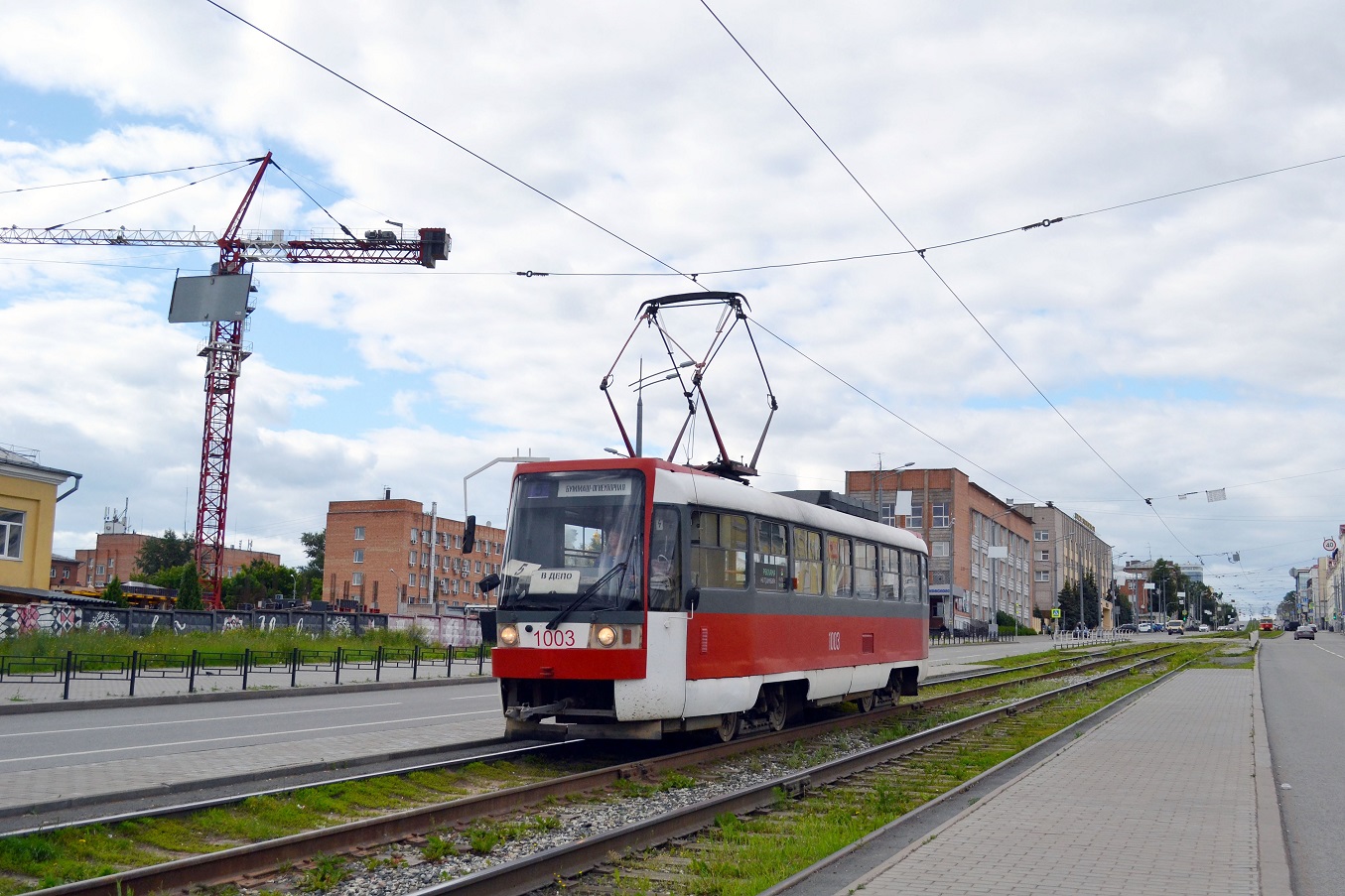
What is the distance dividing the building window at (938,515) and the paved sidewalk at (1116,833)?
75840 mm

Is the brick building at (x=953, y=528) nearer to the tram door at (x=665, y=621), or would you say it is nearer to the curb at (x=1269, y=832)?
the curb at (x=1269, y=832)

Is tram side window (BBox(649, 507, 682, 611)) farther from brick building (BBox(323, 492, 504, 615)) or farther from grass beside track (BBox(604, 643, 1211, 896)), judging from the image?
brick building (BBox(323, 492, 504, 615))

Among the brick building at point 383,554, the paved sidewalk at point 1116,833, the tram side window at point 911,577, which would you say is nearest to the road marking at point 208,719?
the tram side window at point 911,577

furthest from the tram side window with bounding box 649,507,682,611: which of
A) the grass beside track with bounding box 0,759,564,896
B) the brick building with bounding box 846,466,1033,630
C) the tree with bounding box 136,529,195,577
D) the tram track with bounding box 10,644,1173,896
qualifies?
the tree with bounding box 136,529,195,577

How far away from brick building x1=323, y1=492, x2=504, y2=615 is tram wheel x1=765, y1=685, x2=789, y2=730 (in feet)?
276

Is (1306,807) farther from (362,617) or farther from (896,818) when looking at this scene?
(362,617)

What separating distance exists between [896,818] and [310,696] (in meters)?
16.5

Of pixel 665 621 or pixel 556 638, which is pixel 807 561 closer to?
pixel 665 621

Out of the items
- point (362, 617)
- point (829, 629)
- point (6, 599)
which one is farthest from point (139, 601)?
point (829, 629)

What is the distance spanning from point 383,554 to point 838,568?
88773 millimetres

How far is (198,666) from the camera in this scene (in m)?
26.8

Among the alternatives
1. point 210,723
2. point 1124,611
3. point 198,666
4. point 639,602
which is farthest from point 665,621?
point 1124,611

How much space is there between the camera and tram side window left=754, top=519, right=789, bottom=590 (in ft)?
44.7

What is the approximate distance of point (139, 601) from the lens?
6719 cm
